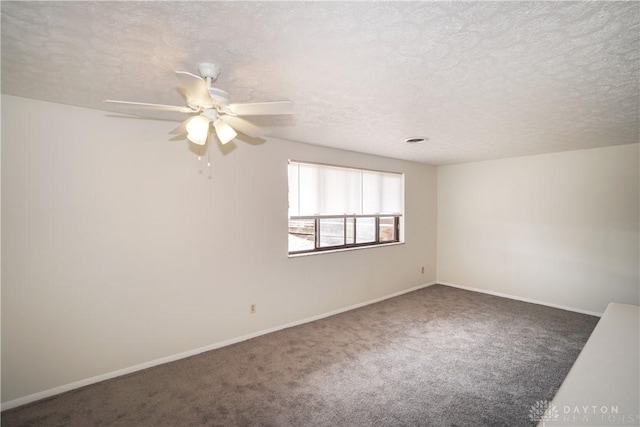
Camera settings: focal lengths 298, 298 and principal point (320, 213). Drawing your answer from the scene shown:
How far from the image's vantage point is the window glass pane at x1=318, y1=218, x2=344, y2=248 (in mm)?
4164

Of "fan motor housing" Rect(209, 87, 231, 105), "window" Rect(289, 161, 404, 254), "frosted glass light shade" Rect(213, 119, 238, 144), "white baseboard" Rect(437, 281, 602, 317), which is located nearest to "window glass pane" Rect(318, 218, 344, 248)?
"window" Rect(289, 161, 404, 254)

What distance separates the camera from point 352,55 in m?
1.68

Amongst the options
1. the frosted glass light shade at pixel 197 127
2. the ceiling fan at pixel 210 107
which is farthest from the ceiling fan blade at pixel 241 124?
the frosted glass light shade at pixel 197 127

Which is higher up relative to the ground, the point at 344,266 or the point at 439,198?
the point at 439,198

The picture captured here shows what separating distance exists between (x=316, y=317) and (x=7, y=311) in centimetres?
298

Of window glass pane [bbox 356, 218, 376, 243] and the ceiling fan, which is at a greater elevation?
the ceiling fan

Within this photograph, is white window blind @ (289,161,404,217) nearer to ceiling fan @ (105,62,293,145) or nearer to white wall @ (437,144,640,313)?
white wall @ (437,144,640,313)

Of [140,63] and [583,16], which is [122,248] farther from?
[583,16]

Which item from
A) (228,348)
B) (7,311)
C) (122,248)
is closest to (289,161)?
(122,248)

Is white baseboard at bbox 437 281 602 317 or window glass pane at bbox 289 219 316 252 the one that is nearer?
window glass pane at bbox 289 219 316 252

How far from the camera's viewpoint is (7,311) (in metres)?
2.23

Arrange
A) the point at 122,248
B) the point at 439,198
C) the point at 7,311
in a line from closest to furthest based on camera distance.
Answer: the point at 7,311 < the point at 122,248 < the point at 439,198

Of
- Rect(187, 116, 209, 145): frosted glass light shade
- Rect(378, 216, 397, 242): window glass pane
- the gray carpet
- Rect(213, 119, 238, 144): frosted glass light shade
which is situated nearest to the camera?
Rect(187, 116, 209, 145): frosted glass light shade

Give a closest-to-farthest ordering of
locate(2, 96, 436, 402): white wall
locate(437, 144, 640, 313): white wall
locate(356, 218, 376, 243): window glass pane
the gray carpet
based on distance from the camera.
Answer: the gray carpet < locate(2, 96, 436, 402): white wall < locate(437, 144, 640, 313): white wall < locate(356, 218, 376, 243): window glass pane
